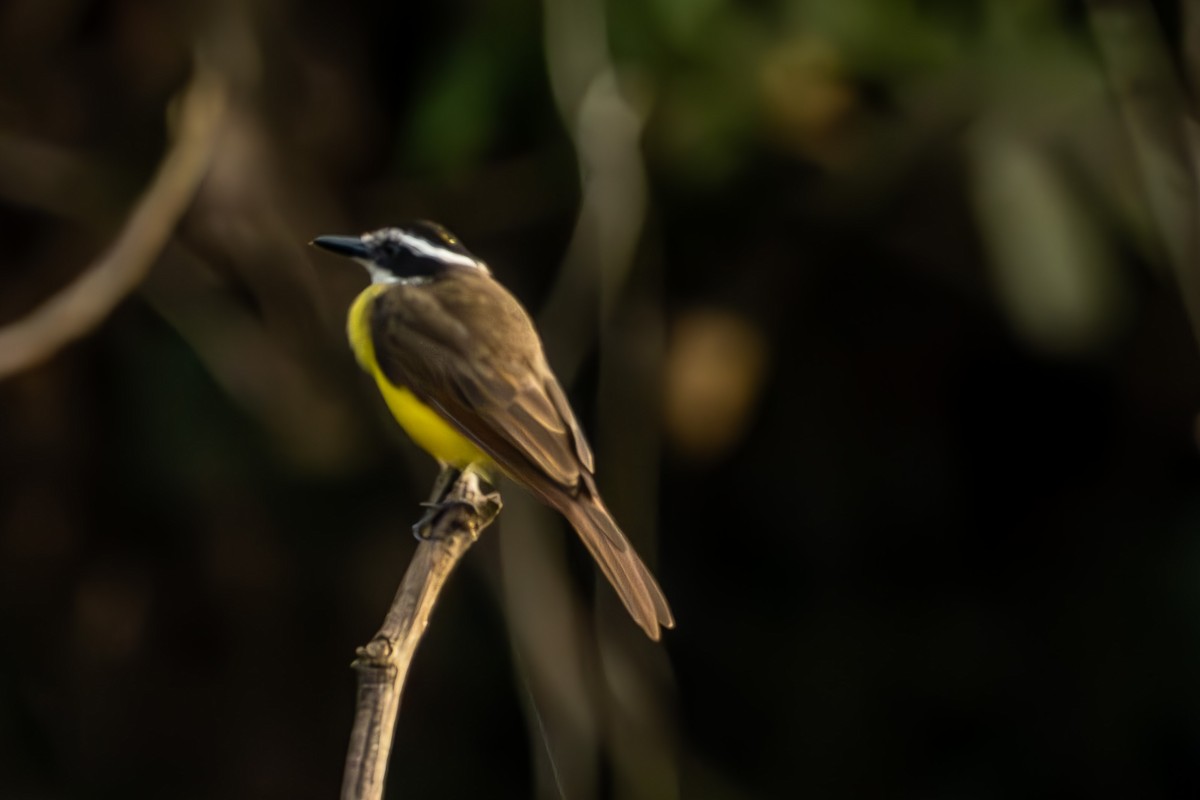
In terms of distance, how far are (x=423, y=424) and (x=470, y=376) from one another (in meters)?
0.13

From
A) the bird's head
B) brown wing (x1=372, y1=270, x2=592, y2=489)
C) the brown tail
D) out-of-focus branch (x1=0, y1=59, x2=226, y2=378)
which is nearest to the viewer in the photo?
the brown tail

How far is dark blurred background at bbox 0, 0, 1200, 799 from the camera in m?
4.59

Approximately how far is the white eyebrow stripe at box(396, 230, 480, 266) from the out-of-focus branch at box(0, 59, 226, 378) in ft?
4.56

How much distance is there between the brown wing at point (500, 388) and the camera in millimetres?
2771

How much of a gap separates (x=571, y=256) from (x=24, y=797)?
234 cm

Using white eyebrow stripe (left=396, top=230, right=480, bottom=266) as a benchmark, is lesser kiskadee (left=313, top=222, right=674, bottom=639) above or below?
below

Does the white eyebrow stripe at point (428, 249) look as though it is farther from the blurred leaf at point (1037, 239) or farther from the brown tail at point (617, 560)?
the blurred leaf at point (1037, 239)

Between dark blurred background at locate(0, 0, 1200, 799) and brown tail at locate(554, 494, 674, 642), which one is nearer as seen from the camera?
brown tail at locate(554, 494, 674, 642)

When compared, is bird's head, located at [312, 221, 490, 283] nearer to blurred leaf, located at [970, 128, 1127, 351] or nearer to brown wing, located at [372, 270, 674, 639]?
brown wing, located at [372, 270, 674, 639]

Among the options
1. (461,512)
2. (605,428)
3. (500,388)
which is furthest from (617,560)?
(605,428)

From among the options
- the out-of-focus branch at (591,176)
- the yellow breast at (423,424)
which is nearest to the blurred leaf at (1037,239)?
the out-of-focus branch at (591,176)

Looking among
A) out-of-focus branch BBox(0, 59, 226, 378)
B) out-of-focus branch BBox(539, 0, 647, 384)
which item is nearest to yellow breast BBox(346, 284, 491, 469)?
out-of-focus branch BBox(539, 0, 647, 384)

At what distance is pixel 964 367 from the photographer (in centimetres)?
522

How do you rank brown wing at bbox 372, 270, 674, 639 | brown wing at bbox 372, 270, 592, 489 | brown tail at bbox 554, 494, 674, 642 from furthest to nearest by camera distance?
brown wing at bbox 372, 270, 592, 489, brown wing at bbox 372, 270, 674, 639, brown tail at bbox 554, 494, 674, 642
